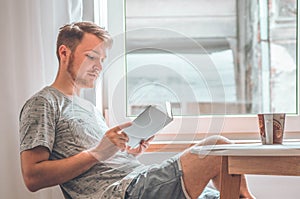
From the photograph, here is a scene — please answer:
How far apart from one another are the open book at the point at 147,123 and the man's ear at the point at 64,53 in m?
0.38

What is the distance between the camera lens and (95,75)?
1761 millimetres

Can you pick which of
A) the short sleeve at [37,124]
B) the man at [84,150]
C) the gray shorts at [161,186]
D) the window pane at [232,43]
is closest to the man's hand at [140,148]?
the man at [84,150]

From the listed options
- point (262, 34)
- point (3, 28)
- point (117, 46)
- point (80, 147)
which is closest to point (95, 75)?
point (117, 46)

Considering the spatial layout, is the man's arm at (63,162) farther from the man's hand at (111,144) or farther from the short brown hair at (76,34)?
the short brown hair at (76,34)

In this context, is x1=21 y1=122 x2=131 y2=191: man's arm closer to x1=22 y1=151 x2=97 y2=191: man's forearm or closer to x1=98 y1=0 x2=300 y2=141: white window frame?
x1=22 y1=151 x2=97 y2=191: man's forearm

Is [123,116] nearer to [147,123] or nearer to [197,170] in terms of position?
[147,123]

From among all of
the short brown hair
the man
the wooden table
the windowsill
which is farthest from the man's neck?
the wooden table

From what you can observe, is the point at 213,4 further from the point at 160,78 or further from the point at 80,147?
the point at 80,147

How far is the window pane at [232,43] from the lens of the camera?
231 cm

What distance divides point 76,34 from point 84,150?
401mm

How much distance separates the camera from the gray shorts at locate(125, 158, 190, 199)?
156 cm

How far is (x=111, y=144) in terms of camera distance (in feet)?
5.27

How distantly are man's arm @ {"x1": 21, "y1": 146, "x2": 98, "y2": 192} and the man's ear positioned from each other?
354 mm

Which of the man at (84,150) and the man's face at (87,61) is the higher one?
the man's face at (87,61)
